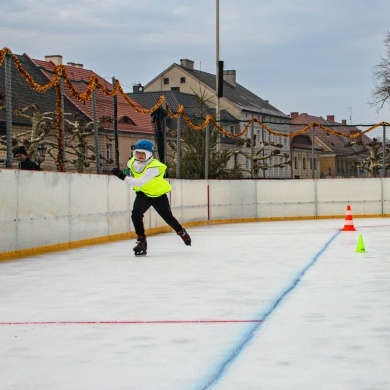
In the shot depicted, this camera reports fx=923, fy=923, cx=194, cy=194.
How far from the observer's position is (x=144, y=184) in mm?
13820

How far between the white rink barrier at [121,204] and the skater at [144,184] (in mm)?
1720

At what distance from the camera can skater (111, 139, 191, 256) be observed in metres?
13.6

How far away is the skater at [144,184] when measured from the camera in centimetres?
1362

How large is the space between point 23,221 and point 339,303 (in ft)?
23.7

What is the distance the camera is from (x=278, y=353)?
18.5ft

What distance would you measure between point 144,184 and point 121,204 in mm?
4856

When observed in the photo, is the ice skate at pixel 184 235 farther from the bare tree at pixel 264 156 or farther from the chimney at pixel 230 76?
the chimney at pixel 230 76

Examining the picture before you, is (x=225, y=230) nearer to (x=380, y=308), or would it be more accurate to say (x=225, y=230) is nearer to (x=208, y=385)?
(x=380, y=308)

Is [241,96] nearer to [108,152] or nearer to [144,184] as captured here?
[108,152]

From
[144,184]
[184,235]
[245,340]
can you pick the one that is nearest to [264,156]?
[184,235]

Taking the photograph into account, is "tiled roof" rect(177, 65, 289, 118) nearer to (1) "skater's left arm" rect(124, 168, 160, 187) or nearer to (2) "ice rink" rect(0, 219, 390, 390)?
(1) "skater's left arm" rect(124, 168, 160, 187)

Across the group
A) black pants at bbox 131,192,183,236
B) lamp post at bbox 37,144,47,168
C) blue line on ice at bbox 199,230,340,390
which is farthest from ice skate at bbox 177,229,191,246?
blue line on ice at bbox 199,230,340,390

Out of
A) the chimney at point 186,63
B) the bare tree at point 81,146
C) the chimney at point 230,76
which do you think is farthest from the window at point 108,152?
the chimney at point 230,76

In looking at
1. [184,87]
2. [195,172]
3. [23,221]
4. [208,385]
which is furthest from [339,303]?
[184,87]
